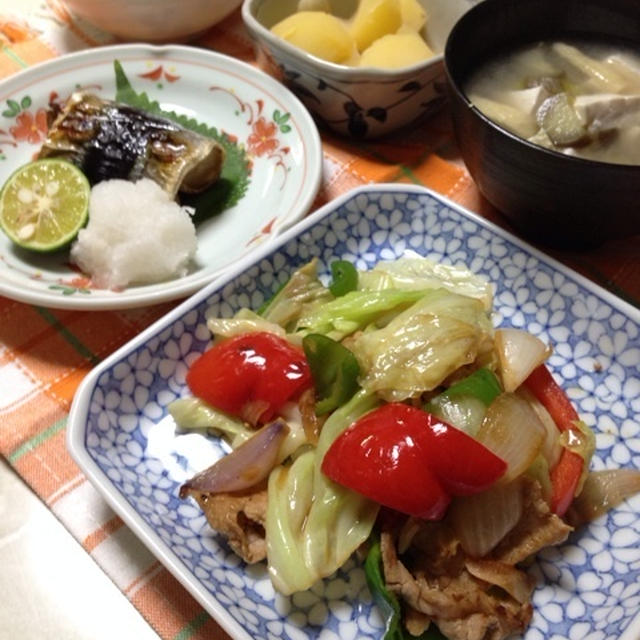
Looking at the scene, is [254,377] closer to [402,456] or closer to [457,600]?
[402,456]

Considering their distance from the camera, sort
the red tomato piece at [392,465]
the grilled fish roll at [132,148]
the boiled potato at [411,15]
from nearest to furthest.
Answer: the red tomato piece at [392,465] → the grilled fish roll at [132,148] → the boiled potato at [411,15]

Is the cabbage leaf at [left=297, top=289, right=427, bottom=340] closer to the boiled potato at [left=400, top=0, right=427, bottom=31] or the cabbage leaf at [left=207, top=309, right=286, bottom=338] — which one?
the cabbage leaf at [left=207, top=309, right=286, bottom=338]

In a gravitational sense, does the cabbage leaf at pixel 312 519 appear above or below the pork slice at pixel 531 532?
above

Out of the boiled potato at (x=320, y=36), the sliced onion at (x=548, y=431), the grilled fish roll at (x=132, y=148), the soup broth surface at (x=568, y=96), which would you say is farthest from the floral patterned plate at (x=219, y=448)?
the boiled potato at (x=320, y=36)

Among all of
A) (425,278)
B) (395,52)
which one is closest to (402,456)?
(425,278)

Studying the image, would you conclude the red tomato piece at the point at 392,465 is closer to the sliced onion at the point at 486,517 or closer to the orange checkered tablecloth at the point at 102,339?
the sliced onion at the point at 486,517

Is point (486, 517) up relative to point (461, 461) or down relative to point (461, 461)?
down

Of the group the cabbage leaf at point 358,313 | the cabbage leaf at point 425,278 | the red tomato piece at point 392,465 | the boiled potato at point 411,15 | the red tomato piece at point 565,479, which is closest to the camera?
the red tomato piece at point 392,465
